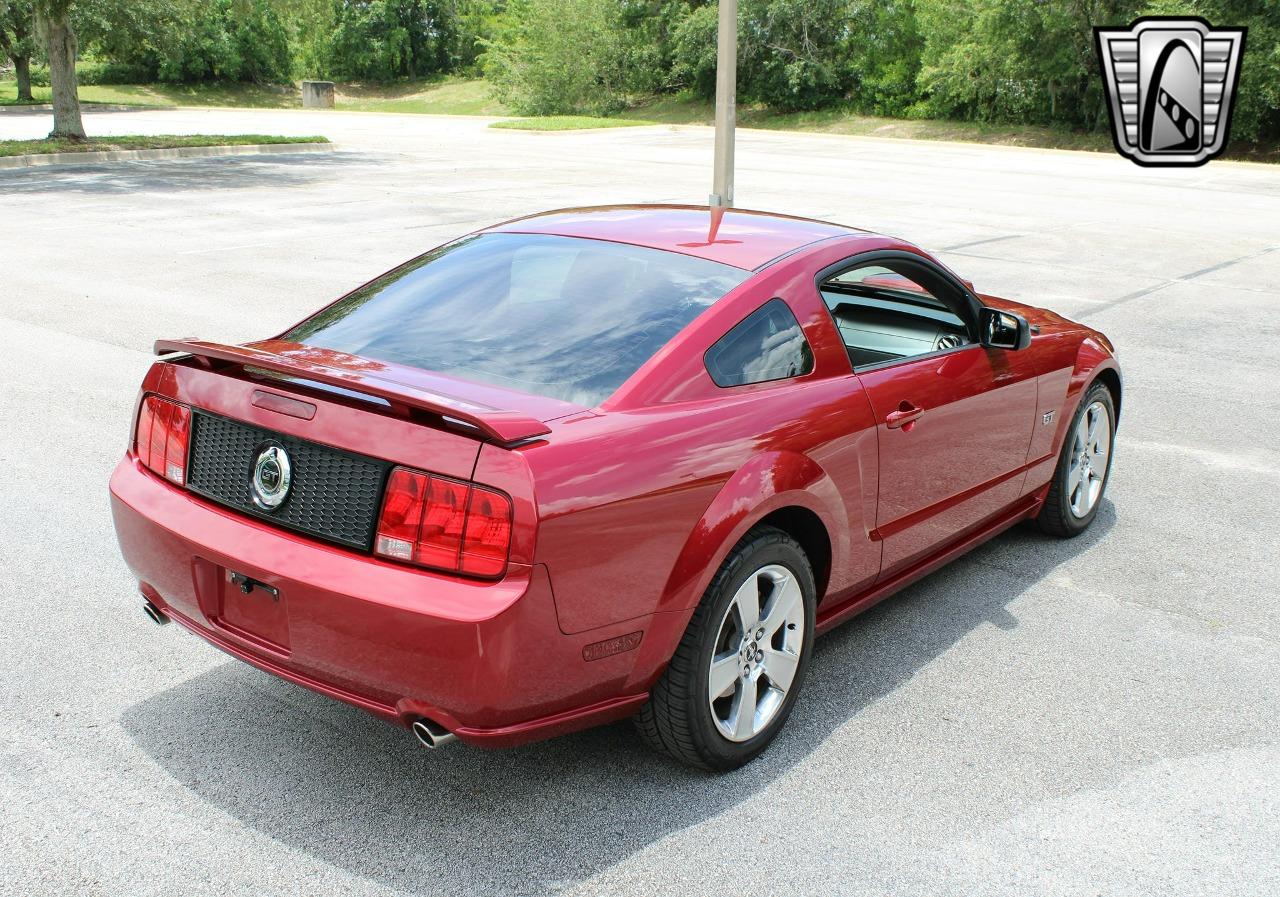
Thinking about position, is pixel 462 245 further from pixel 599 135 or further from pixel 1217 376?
pixel 599 135

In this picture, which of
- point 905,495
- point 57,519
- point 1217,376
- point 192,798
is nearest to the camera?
point 192,798

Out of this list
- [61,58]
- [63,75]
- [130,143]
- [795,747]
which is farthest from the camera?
[130,143]

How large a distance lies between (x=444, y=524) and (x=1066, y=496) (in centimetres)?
337

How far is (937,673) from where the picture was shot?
420 centimetres

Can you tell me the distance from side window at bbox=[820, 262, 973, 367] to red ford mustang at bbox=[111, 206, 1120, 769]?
18cm

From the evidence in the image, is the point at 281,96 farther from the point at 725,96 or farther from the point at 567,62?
the point at 725,96

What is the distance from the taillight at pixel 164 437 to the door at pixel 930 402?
207 cm

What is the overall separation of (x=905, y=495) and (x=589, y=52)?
52974mm

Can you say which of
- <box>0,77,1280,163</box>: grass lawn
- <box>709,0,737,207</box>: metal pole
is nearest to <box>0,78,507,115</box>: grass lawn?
<box>0,77,1280,163</box>: grass lawn

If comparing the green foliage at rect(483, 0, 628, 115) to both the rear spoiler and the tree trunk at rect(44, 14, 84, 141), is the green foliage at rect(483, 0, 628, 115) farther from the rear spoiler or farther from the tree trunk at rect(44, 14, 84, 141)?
the rear spoiler

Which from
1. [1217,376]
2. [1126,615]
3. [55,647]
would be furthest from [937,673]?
[1217,376]

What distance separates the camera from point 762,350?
370 centimetres

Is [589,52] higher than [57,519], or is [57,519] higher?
[589,52]

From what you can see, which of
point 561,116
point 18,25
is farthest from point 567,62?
point 18,25
